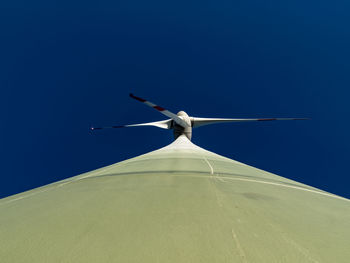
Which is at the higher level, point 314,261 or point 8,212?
point 314,261

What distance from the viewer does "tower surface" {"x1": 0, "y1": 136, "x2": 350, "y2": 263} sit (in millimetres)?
1459

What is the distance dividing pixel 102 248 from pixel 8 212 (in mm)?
1945

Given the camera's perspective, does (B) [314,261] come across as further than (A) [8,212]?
No

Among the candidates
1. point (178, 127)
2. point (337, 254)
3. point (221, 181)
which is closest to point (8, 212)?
point (221, 181)

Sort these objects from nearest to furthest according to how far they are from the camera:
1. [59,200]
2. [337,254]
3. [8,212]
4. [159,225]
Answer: [337,254]
[159,225]
[8,212]
[59,200]

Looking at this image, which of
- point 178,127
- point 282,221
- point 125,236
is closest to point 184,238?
point 125,236

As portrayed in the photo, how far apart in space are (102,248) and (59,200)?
5.83ft

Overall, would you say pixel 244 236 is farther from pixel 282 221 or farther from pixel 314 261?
pixel 282 221

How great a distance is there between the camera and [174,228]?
184cm

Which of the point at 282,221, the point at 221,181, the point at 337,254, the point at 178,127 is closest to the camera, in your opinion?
the point at 337,254

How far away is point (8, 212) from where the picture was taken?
248cm

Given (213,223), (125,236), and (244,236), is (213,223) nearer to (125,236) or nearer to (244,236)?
(244,236)

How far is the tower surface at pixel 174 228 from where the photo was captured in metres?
1.46

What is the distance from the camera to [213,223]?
6.38 feet
